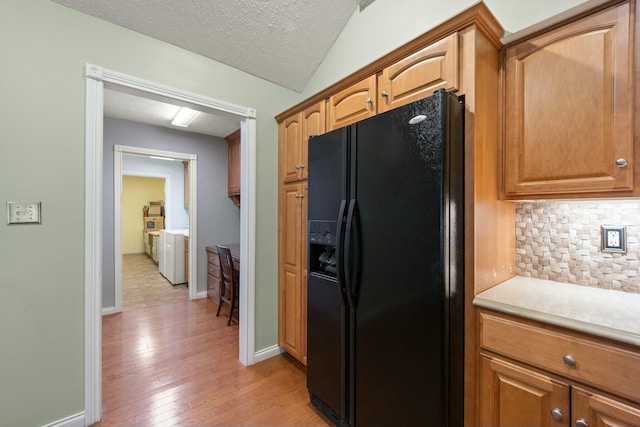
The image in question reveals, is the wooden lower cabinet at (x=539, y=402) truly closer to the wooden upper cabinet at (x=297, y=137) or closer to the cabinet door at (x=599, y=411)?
the cabinet door at (x=599, y=411)

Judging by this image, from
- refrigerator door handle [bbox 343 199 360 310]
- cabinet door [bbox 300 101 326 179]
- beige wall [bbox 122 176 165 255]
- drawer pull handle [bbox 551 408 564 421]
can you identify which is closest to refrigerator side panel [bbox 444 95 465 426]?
drawer pull handle [bbox 551 408 564 421]

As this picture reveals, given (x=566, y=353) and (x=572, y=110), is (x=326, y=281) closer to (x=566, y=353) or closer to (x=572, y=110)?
(x=566, y=353)

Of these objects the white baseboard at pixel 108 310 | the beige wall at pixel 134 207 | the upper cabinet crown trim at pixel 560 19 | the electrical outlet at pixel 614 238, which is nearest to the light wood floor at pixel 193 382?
the white baseboard at pixel 108 310

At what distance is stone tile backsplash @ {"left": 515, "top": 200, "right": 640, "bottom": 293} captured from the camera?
1.25 m

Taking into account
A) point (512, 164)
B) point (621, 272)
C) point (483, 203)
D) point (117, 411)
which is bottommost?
point (117, 411)

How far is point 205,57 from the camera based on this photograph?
200 cm

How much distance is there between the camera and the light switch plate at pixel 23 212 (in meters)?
1.37

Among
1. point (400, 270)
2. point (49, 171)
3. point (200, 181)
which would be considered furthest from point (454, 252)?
point (200, 181)

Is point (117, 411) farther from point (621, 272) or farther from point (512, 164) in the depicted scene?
point (621, 272)

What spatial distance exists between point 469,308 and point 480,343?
0.51ft

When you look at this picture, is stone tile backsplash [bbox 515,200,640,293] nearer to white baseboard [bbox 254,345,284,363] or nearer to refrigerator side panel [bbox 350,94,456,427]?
refrigerator side panel [bbox 350,94,456,427]

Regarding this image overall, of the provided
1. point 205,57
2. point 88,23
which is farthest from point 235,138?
point 88,23

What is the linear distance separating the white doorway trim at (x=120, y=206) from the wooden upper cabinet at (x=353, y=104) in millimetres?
2882

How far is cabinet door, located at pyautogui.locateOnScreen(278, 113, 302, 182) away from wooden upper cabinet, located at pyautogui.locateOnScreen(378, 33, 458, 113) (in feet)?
2.63
